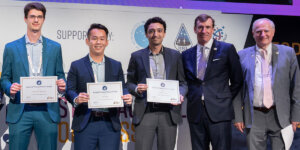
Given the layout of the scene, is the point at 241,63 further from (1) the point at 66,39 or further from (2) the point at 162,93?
(1) the point at 66,39

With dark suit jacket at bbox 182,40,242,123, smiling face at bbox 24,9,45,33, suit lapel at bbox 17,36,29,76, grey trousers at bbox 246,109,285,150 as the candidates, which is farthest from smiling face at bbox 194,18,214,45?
suit lapel at bbox 17,36,29,76

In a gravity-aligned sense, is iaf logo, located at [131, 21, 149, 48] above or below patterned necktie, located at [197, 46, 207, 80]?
above

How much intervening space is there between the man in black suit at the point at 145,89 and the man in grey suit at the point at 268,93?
69cm

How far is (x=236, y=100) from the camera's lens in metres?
3.34

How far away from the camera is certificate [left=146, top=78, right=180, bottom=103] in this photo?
3.09 metres

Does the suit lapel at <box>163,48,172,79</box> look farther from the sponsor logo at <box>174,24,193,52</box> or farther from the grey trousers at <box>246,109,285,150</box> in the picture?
the grey trousers at <box>246,109,285,150</box>

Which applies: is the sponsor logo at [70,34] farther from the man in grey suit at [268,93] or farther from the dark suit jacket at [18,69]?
the man in grey suit at [268,93]

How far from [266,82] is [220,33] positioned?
1250mm

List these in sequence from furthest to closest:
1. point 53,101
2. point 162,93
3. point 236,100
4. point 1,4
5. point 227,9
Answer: point 227,9, point 1,4, point 236,100, point 162,93, point 53,101

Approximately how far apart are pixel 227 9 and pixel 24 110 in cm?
343

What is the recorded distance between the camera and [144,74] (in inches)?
128

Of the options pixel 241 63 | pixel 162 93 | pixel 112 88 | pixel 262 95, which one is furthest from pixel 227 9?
pixel 112 88

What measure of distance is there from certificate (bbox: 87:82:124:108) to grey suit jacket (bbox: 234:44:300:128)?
4.15 feet

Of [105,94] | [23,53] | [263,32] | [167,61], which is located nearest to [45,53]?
[23,53]
